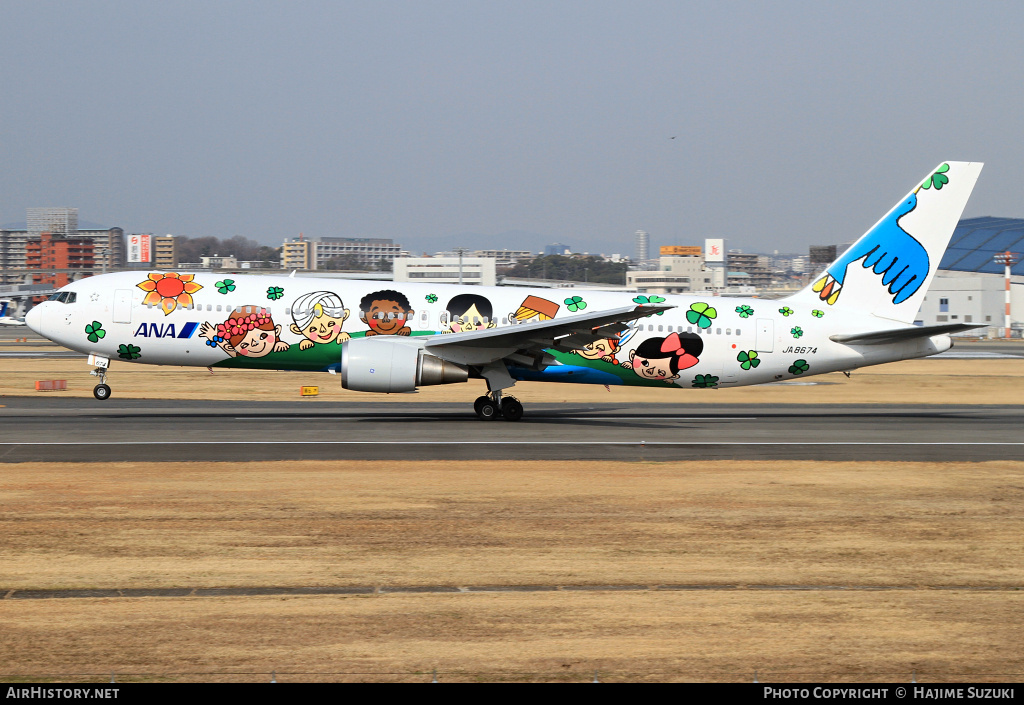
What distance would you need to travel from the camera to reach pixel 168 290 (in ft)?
97.1

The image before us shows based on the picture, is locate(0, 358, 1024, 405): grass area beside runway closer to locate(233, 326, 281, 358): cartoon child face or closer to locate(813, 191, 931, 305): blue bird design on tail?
locate(233, 326, 281, 358): cartoon child face

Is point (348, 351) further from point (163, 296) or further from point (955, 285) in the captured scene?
point (955, 285)

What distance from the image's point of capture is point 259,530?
14.9 metres

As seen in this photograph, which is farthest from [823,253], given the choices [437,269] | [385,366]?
[385,366]

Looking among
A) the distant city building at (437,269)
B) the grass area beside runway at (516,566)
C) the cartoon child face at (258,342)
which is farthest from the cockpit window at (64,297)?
the distant city building at (437,269)

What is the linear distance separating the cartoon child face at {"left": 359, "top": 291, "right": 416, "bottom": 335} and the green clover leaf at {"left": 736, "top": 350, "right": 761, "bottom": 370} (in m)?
11.1

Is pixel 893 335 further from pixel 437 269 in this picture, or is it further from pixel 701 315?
pixel 437 269

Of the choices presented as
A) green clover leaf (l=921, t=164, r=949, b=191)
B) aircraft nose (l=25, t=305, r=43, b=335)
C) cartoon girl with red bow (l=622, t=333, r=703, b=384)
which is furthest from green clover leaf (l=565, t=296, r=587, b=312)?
aircraft nose (l=25, t=305, r=43, b=335)

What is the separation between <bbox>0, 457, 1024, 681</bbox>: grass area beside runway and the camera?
31.1 feet

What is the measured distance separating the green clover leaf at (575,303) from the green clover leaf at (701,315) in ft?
11.6

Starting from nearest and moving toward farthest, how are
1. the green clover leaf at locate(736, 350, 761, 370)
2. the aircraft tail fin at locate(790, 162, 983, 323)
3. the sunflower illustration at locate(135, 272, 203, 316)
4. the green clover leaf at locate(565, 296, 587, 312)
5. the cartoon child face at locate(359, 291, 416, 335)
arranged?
the sunflower illustration at locate(135, 272, 203, 316) < the cartoon child face at locate(359, 291, 416, 335) < the green clover leaf at locate(565, 296, 587, 312) < the green clover leaf at locate(736, 350, 761, 370) < the aircraft tail fin at locate(790, 162, 983, 323)

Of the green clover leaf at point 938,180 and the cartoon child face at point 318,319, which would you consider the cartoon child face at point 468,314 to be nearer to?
the cartoon child face at point 318,319

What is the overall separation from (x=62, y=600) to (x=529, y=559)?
6189mm

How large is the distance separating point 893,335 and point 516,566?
71.1ft
